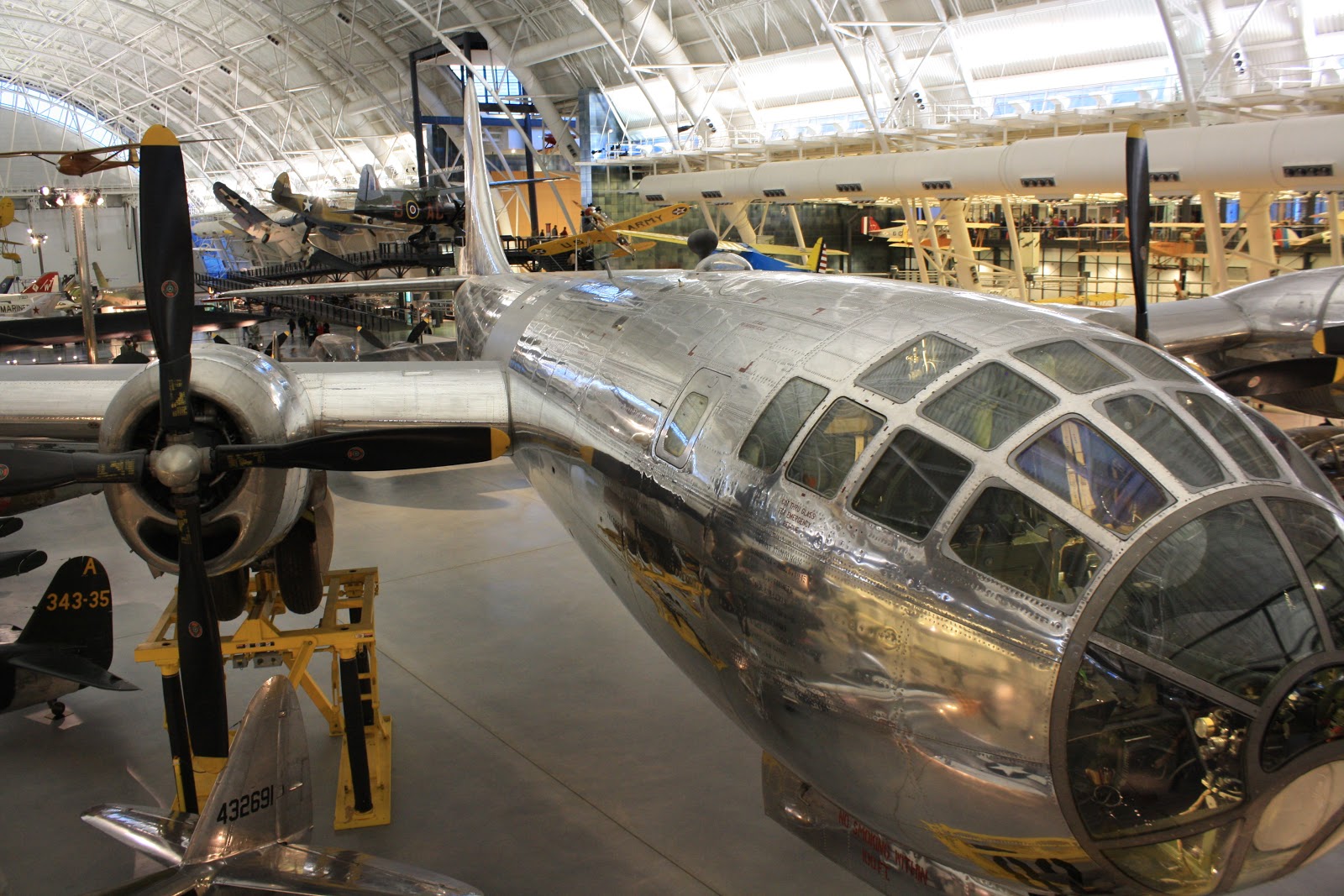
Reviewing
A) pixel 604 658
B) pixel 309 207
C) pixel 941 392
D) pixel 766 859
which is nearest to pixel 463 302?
pixel 604 658

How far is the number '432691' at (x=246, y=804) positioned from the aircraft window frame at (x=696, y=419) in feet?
10.8

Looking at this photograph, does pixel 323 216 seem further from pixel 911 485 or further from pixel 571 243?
pixel 911 485

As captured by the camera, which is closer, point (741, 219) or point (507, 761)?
point (507, 761)

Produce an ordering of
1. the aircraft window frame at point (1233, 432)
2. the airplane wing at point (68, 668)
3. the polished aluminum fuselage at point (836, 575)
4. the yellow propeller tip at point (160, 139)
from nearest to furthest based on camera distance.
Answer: the polished aluminum fuselage at point (836, 575) → the aircraft window frame at point (1233, 432) → the yellow propeller tip at point (160, 139) → the airplane wing at point (68, 668)

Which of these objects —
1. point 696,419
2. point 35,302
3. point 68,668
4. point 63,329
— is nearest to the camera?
point 696,419

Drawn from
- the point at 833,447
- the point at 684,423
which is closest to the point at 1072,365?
the point at 833,447

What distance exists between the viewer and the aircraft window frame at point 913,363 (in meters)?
4.54

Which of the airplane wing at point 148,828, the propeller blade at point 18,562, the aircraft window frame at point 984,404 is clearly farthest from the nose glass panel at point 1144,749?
the propeller blade at point 18,562

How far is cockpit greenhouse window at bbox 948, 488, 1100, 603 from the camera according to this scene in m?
3.70

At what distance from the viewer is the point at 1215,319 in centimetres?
1241

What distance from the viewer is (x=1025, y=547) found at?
3.82 metres

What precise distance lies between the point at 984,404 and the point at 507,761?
5686 mm

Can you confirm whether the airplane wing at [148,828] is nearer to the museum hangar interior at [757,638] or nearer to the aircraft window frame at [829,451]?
the museum hangar interior at [757,638]

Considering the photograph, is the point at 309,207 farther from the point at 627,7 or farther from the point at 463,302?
the point at 463,302
